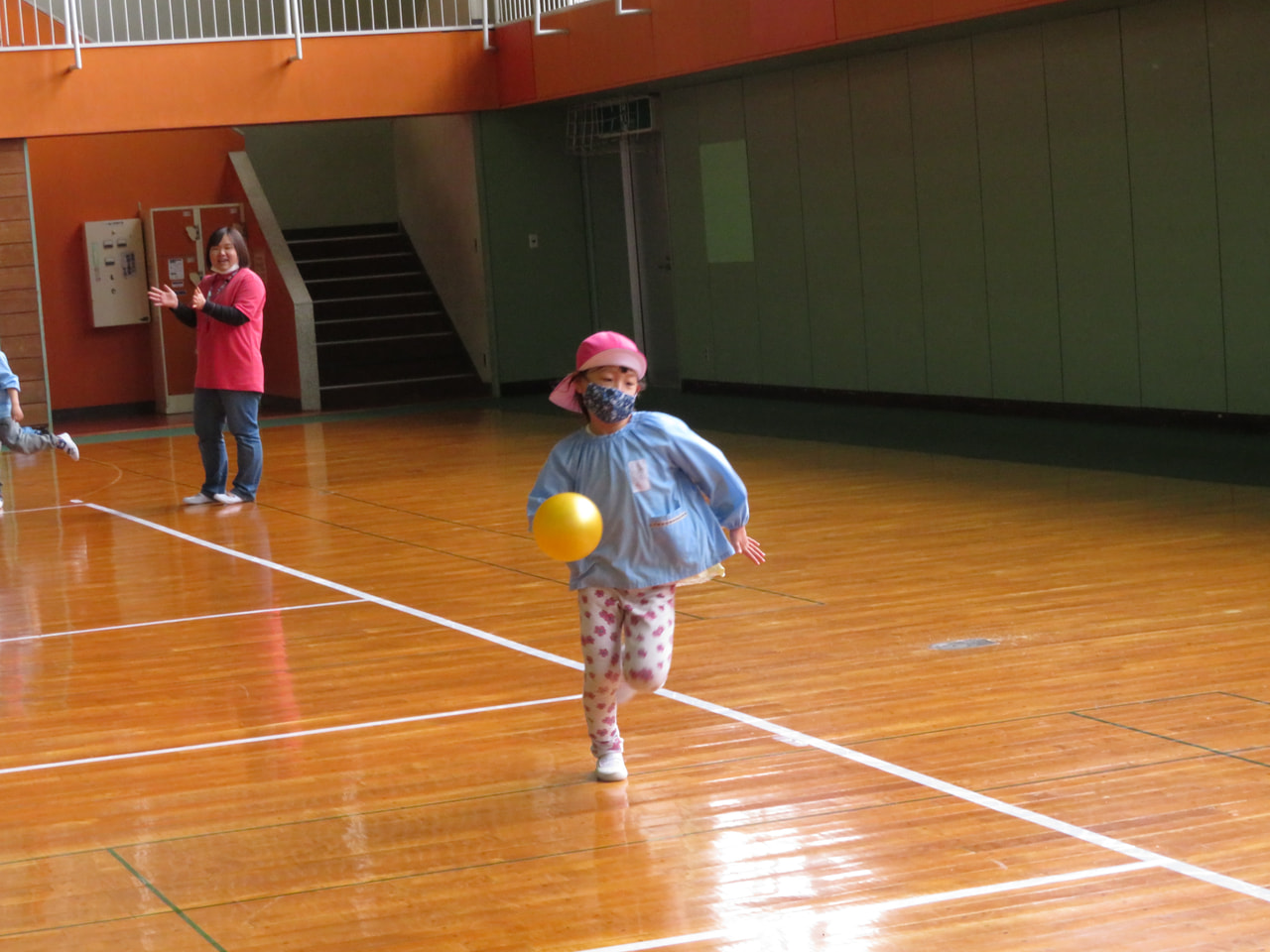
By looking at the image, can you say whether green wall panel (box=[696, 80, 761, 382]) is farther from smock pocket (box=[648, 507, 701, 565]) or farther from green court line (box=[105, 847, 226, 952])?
green court line (box=[105, 847, 226, 952])

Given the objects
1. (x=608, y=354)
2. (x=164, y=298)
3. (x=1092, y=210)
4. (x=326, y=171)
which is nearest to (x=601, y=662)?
(x=608, y=354)

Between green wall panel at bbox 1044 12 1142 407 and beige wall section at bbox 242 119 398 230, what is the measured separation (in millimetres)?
9685

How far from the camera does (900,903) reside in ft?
11.0

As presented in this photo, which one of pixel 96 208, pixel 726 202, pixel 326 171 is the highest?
pixel 326 171

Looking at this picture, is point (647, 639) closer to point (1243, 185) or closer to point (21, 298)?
point (1243, 185)

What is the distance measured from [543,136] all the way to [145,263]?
14.4 feet

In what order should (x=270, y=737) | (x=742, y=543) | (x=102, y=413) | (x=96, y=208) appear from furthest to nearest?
(x=102, y=413)
(x=96, y=208)
(x=270, y=737)
(x=742, y=543)

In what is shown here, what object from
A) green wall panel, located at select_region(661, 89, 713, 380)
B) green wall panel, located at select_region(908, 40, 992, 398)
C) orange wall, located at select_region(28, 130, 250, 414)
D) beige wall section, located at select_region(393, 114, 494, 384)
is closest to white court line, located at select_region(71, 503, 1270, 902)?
green wall panel, located at select_region(908, 40, 992, 398)

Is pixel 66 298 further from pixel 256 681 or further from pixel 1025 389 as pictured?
pixel 256 681

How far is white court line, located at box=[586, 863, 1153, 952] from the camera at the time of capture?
3227mm

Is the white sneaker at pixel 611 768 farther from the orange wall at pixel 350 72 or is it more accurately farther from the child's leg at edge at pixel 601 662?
the orange wall at pixel 350 72

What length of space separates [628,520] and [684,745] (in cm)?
72

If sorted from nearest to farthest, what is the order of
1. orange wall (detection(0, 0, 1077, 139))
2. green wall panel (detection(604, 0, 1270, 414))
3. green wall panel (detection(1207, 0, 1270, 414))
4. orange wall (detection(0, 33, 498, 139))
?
green wall panel (detection(1207, 0, 1270, 414))
green wall panel (detection(604, 0, 1270, 414))
orange wall (detection(0, 0, 1077, 139))
orange wall (detection(0, 33, 498, 139))

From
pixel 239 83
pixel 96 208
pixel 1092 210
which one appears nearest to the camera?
pixel 1092 210
